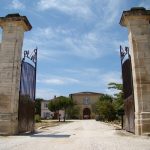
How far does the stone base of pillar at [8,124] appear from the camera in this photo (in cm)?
1212

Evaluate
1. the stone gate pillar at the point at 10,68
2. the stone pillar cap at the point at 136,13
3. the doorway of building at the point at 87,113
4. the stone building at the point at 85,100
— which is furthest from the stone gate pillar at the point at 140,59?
the stone building at the point at 85,100

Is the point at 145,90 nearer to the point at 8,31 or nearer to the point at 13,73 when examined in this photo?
the point at 13,73

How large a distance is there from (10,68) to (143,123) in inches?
263

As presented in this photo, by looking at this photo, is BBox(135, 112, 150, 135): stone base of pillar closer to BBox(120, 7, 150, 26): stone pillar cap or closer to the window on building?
BBox(120, 7, 150, 26): stone pillar cap

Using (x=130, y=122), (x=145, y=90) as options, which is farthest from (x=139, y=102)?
(x=130, y=122)

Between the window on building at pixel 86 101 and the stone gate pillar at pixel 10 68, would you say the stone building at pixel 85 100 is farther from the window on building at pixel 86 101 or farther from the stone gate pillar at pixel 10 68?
the stone gate pillar at pixel 10 68

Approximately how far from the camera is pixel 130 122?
515 inches

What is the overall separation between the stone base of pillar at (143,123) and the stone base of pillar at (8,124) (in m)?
5.55

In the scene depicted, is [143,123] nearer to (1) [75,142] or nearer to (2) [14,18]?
(1) [75,142]

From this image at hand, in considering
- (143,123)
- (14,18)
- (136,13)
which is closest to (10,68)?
(14,18)

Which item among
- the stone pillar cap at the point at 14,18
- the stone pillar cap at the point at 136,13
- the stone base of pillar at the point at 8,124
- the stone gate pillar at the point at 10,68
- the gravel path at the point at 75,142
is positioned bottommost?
the gravel path at the point at 75,142

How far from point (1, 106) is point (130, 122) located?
20.5ft

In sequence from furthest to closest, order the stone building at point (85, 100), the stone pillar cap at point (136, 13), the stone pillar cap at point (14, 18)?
the stone building at point (85, 100)
the stone pillar cap at point (14, 18)
the stone pillar cap at point (136, 13)

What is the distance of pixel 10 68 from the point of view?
1300cm
